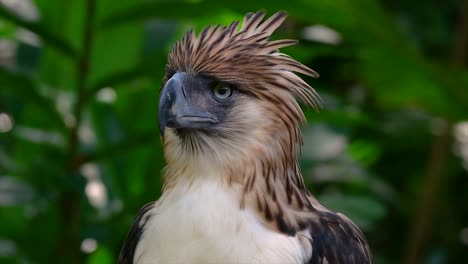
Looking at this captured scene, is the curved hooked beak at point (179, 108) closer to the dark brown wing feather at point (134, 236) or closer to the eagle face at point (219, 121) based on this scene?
the eagle face at point (219, 121)

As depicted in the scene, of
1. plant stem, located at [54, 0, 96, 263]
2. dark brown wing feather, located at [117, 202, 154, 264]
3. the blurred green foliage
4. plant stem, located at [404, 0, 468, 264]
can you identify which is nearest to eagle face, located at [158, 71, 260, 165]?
dark brown wing feather, located at [117, 202, 154, 264]

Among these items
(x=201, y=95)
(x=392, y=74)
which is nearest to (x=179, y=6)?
(x=201, y=95)

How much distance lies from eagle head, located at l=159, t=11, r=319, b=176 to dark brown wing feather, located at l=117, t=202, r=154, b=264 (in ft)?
0.64

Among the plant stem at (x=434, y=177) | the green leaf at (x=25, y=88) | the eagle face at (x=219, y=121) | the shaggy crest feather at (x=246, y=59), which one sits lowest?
the plant stem at (x=434, y=177)

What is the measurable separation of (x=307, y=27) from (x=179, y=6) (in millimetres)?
2587

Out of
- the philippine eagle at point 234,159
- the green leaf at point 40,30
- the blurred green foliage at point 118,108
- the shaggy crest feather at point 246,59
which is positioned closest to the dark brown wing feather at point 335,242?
the philippine eagle at point 234,159

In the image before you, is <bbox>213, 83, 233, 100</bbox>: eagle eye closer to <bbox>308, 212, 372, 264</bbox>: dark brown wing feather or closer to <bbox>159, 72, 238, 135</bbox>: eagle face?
<bbox>159, 72, 238, 135</bbox>: eagle face

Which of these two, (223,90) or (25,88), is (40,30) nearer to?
(25,88)

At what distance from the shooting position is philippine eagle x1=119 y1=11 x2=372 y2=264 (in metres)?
2.38

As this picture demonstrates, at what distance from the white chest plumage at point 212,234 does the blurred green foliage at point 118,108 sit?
103 centimetres

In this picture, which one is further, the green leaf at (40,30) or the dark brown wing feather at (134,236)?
the green leaf at (40,30)

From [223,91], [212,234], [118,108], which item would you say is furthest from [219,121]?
[118,108]

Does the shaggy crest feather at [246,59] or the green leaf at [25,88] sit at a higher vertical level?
the shaggy crest feather at [246,59]

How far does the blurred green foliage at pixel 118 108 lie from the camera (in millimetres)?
3479
